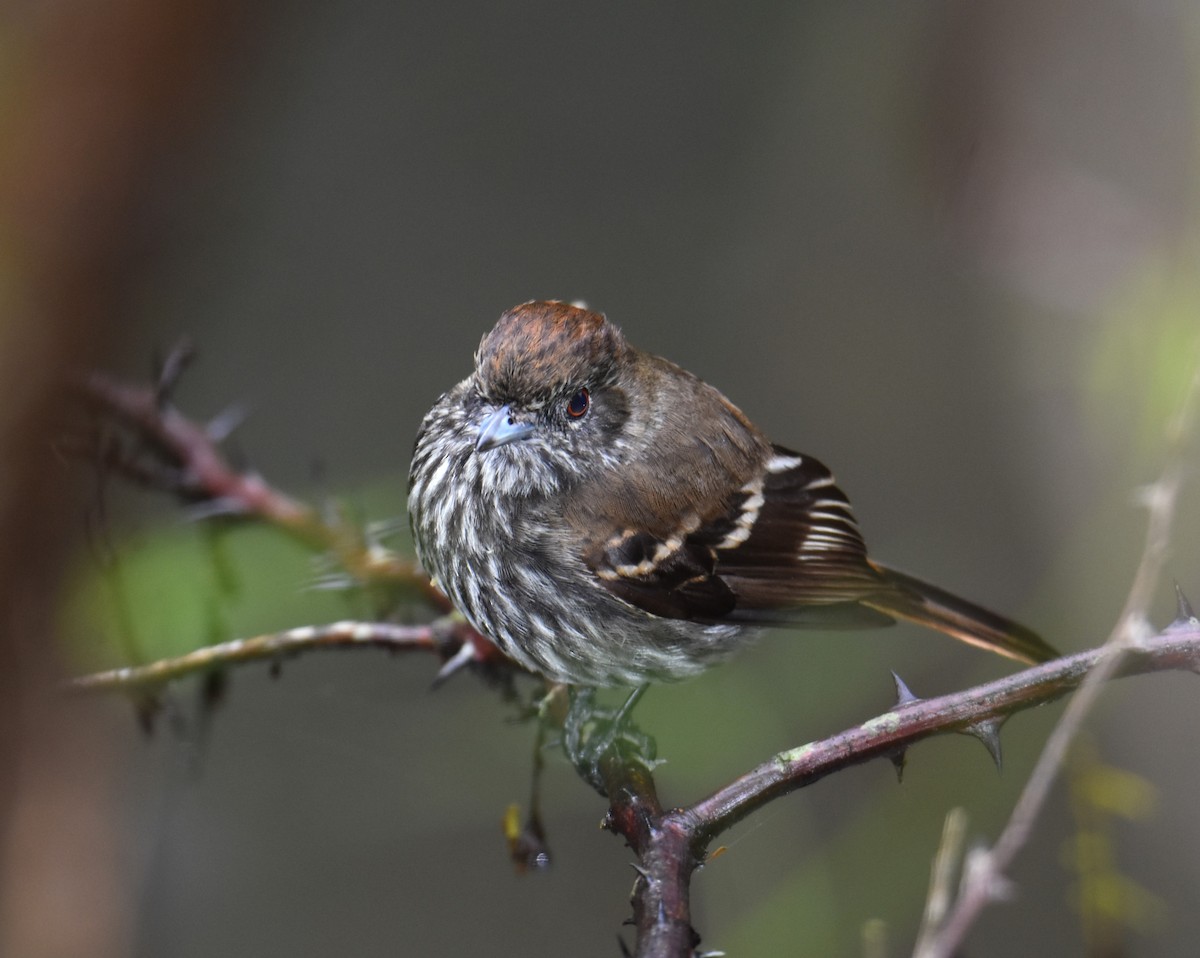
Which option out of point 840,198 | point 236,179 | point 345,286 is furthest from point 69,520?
point 840,198

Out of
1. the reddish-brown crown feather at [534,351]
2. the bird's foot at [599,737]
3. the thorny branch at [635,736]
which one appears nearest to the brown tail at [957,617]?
the bird's foot at [599,737]

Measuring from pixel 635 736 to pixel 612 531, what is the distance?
0.52m

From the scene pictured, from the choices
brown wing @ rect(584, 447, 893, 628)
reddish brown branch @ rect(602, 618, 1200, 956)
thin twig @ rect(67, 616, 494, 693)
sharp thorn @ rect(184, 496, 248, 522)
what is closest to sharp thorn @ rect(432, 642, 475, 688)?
thin twig @ rect(67, 616, 494, 693)

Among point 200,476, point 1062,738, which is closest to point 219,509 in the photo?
point 200,476

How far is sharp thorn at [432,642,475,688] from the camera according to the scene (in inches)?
108

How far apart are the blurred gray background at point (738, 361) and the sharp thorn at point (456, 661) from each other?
46 cm

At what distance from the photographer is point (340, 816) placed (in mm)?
3881

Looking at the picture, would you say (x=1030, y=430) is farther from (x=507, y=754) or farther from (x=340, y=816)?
(x=340, y=816)

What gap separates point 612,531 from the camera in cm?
306

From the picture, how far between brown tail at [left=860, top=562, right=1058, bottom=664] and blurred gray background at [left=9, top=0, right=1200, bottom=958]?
43 cm

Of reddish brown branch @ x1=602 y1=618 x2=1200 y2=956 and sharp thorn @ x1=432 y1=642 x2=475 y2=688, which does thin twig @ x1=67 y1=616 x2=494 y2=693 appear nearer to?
sharp thorn @ x1=432 y1=642 x2=475 y2=688

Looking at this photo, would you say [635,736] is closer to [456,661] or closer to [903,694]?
[456,661]

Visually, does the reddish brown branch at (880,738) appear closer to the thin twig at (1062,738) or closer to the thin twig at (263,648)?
the thin twig at (1062,738)

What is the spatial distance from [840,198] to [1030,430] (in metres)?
1.46
